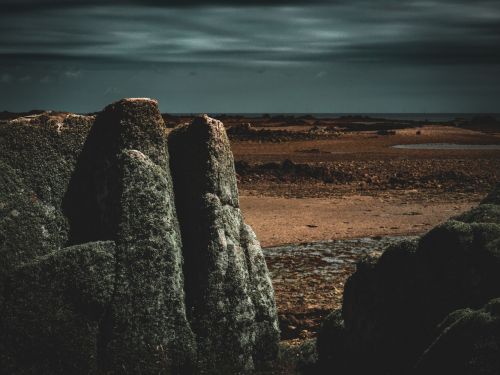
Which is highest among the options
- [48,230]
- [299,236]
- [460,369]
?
[48,230]

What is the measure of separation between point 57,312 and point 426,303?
3701 millimetres

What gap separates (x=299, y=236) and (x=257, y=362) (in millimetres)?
8406

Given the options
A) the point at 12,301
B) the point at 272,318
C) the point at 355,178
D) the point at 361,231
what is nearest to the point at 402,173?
the point at 355,178

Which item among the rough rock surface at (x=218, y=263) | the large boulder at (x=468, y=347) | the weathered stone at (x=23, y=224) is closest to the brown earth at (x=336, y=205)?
the rough rock surface at (x=218, y=263)

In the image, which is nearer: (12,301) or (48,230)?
(12,301)

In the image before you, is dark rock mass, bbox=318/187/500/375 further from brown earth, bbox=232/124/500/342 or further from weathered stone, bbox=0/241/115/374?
weathered stone, bbox=0/241/115/374

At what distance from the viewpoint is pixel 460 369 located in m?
5.09

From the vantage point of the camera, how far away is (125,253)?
7.39 m

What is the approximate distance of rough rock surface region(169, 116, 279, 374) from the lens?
7668 mm

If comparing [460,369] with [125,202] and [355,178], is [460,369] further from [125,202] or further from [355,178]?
[355,178]

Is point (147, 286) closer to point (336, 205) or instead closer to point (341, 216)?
point (341, 216)

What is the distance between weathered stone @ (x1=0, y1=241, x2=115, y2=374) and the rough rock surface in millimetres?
1065

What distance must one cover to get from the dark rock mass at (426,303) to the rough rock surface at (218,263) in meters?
1.00

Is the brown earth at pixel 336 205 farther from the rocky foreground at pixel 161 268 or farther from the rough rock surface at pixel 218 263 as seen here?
the rough rock surface at pixel 218 263
